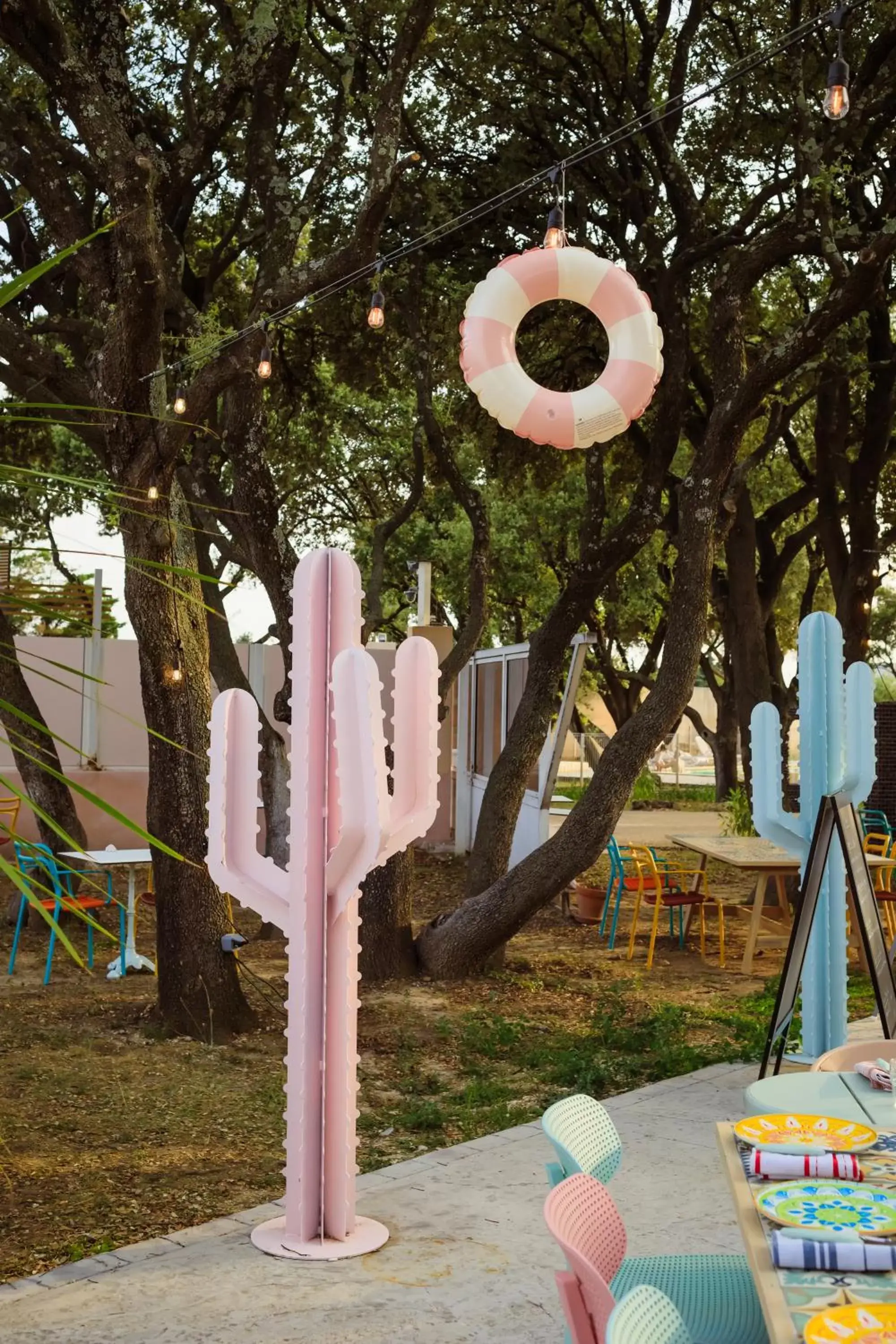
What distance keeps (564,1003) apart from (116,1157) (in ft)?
10.9

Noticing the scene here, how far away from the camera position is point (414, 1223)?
4.17m

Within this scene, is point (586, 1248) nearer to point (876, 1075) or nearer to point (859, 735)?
point (876, 1075)

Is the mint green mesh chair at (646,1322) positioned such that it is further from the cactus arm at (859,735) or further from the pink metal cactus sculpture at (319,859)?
the cactus arm at (859,735)

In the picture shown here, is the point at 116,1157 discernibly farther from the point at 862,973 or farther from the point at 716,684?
the point at 716,684

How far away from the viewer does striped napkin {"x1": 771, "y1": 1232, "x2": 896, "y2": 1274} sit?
2.07m

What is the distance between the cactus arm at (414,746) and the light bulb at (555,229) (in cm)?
220

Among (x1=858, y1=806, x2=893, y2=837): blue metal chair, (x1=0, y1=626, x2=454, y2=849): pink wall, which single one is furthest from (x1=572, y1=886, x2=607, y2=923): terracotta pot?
(x1=0, y1=626, x2=454, y2=849): pink wall

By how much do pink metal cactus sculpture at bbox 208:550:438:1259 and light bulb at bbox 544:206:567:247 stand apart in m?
2.11

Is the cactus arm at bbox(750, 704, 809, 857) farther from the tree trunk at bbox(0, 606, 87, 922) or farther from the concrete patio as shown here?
the tree trunk at bbox(0, 606, 87, 922)

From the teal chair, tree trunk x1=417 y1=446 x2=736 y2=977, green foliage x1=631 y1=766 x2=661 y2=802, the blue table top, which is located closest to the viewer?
the blue table top

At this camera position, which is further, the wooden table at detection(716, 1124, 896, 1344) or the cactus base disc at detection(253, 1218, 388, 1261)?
the cactus base disc at detection(253, 1218, 388, 1261)

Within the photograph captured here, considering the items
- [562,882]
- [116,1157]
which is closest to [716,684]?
[562,882]

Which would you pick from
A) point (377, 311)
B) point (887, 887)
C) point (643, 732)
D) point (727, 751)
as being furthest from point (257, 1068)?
point (727, 751)

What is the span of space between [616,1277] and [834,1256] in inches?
31.5
